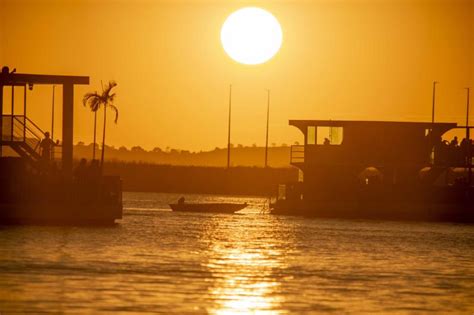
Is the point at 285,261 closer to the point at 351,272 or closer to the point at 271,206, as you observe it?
the point at 351,272

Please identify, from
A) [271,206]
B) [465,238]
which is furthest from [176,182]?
[465,238]

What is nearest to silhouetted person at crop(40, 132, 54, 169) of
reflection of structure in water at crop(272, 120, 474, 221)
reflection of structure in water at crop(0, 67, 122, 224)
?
reflection of structure in water at crop(0, 67, 122, 224)

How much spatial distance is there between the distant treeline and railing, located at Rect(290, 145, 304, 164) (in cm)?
7780

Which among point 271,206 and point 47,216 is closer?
point 47,216

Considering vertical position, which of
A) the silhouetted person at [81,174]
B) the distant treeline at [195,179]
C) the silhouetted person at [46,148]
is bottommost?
the distant treeline at [195,179]

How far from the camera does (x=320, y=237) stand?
223 ft

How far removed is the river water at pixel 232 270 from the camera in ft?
117

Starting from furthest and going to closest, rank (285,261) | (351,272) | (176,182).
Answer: (176,182) → (285,261) → (351,272)

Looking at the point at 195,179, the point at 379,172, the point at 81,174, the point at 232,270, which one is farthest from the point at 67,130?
the point at 195,179

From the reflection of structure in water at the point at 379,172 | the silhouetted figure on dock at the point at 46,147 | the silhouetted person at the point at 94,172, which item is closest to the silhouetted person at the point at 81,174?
the silhouetted person at the point at 94,172

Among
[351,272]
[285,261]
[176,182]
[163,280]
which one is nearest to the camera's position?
[163,280]

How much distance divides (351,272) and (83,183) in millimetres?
20122

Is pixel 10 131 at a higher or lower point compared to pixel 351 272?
higher

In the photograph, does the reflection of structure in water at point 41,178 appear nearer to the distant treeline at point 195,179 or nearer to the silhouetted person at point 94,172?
the silhouetted person at point 94,172
